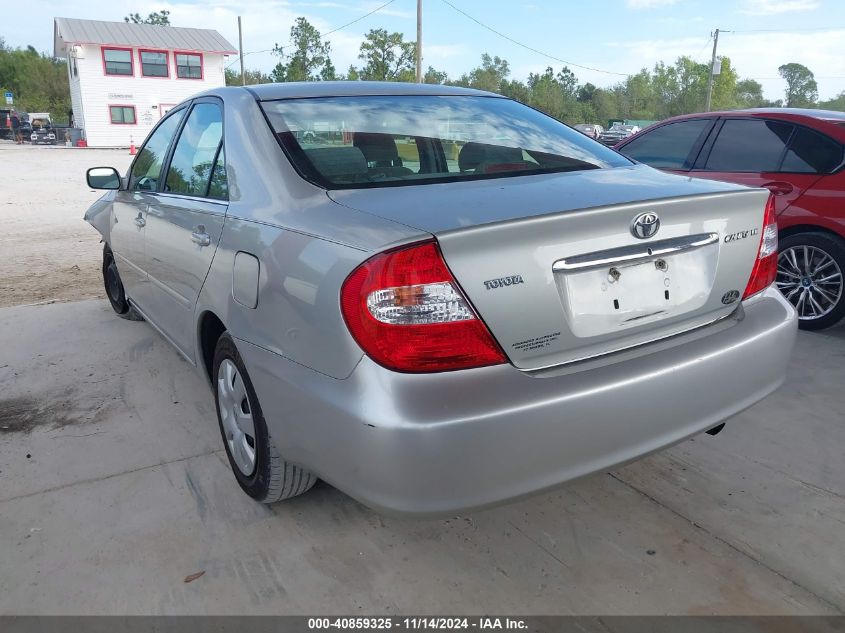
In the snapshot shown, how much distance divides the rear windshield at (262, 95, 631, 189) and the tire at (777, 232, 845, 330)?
2687mm

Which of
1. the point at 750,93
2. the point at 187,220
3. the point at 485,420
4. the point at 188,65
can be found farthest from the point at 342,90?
the point at 750,93

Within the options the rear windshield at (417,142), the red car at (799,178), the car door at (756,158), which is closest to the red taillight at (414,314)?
the rear windshield at (417,142)

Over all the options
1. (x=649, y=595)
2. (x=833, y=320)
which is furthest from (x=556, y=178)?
(x=833, y=320)

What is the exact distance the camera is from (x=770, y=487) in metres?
2.72

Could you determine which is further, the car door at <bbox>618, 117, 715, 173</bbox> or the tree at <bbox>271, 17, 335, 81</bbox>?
the tree at <bbox>271, 17, 335, 81</bbox>

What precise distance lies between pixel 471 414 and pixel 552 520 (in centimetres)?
103

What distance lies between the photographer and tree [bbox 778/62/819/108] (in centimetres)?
12394

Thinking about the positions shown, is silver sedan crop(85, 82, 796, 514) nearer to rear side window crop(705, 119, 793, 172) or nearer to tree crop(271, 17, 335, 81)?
rear side window crop(705, 119, 793, 172)

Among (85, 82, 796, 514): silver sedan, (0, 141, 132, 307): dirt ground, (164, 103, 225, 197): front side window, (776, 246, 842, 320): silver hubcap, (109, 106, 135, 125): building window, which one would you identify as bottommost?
(0, 141, 132, 307): dirt ground

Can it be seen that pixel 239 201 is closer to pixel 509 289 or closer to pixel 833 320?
pixel 509 289

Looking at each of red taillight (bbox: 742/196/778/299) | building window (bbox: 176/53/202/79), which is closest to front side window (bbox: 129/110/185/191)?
red taillight (bbox: 742/196/778/299)

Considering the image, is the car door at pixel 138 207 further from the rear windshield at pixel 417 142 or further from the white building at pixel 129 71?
the white building at pixel 129 71

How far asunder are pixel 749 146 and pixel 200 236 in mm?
4301

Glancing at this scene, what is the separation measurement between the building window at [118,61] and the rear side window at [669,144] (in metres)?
40.1
